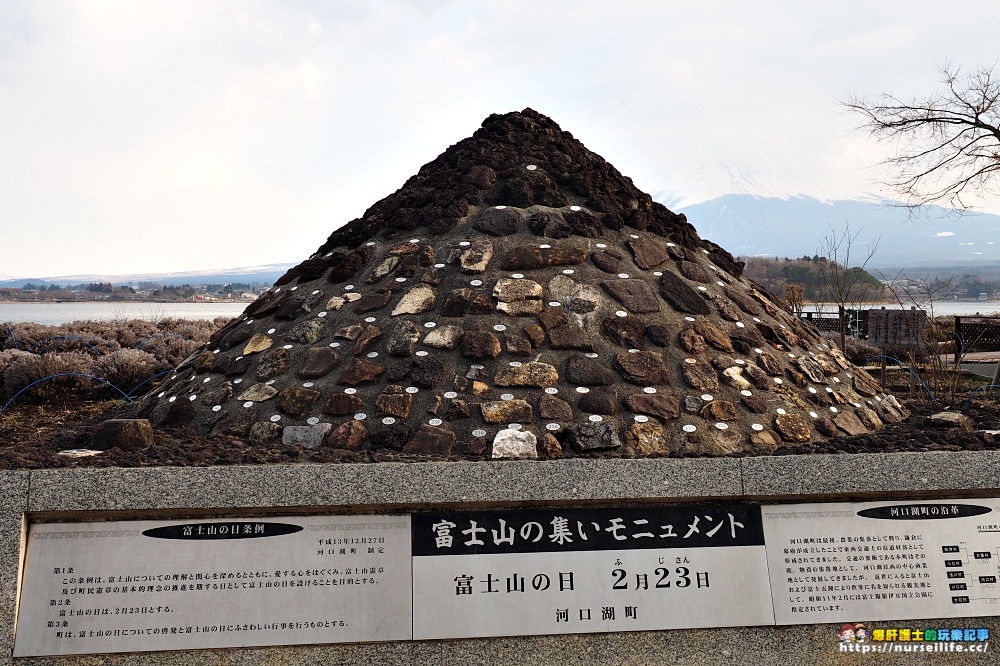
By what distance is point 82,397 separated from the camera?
6074 millimetres

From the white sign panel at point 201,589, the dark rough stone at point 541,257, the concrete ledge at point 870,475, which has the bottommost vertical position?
the white sign panel at point 201,589

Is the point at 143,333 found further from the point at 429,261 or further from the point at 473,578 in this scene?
the point at 473,578

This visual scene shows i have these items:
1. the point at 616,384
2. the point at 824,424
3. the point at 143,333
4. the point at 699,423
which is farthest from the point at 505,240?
the point at 143,333

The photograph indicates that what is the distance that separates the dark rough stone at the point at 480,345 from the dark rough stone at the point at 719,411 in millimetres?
1156

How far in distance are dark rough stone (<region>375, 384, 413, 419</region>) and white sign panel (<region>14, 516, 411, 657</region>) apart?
1068 millimetres

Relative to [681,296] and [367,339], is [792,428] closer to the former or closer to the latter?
[681,296]

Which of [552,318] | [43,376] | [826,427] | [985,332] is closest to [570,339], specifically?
[552,318]

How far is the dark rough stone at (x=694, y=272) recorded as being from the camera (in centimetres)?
488

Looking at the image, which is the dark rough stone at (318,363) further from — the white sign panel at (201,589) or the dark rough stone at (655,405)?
the dark rough stone at (655,405)

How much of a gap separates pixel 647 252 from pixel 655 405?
1421 mm

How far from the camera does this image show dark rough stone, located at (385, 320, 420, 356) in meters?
4.05

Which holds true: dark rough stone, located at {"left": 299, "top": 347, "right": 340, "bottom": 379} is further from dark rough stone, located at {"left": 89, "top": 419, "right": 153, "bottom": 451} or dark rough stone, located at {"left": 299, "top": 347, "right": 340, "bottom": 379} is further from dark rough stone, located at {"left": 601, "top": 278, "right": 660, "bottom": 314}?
dark rough stone, located at {"left": 601, "top": 278, "right": 660, "bottom": 314}

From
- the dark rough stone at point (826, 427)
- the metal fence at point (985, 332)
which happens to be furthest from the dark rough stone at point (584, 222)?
the metal fence at point (985, 332)

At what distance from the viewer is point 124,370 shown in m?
6.29
